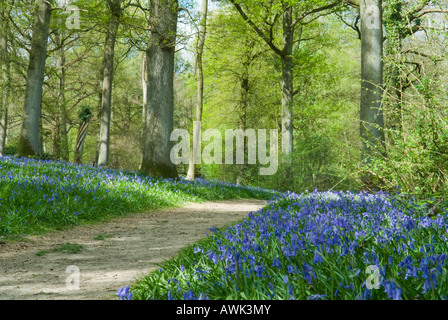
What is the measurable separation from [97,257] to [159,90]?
288 inches

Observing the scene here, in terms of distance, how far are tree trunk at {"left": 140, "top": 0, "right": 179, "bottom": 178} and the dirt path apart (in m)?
3.65

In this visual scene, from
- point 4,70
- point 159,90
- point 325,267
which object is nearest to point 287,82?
point 159,90

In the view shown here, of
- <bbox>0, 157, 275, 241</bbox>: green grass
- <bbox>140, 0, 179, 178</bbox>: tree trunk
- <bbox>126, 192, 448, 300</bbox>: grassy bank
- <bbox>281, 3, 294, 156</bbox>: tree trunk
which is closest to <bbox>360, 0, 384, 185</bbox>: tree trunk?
<bbox>0, 157, 275, 241</bbox>: green grass

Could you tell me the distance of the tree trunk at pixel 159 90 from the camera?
11133 millimetres

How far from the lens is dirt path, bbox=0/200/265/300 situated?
3.39 metres

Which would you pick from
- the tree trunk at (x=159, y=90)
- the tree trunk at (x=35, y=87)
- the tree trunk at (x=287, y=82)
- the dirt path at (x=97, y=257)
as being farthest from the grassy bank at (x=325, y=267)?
the tree trunk at (x=287, y=82)

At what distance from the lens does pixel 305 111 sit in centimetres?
1858

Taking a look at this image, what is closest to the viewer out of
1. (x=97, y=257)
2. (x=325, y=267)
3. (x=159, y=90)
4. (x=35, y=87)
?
(x=325, y=267)

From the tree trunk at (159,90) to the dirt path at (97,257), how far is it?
3.65 metres

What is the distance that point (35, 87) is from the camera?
45.1 feet

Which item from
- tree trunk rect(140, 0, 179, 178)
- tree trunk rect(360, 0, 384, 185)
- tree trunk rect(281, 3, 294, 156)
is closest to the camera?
tree trunk rect(360, 0, 384, 185)

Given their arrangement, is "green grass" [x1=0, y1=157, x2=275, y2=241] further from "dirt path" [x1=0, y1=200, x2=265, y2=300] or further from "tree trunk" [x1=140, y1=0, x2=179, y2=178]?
"tree trunk" [x1=140, y1=0, x2=179, y2=178]

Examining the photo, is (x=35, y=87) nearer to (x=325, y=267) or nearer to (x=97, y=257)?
(x=97, y=257)
